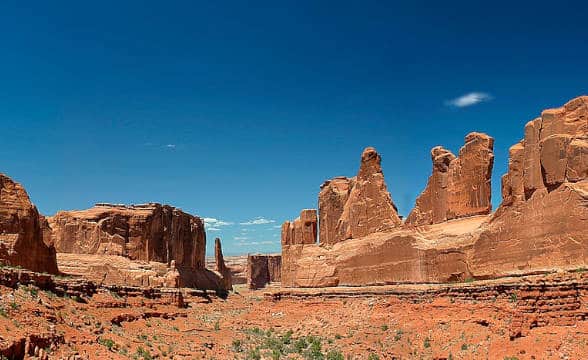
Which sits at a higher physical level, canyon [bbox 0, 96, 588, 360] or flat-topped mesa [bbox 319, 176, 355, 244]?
flat-topped mesa [bbox 319, 176, 355, 244]

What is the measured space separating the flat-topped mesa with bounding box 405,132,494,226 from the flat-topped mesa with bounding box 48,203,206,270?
36.0 meters

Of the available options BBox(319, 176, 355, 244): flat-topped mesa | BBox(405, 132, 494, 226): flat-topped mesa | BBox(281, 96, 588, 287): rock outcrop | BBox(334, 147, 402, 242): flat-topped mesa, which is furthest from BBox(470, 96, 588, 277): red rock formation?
BBox(319, 176, 355, 244): flat-topped mesa

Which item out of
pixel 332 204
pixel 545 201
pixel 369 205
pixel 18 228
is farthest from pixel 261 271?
pixel 545 201

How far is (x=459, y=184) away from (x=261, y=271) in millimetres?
76573

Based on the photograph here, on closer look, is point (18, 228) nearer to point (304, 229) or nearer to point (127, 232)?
point (304, 229)

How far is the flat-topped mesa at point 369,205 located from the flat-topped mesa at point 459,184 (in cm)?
294

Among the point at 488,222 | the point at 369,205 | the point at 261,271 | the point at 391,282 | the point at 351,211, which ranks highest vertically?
the point at 369,205

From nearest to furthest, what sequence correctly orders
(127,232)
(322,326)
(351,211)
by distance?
1. (322,326)
2. (351,211)
3. (127,232)

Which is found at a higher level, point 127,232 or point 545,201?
point 127,232

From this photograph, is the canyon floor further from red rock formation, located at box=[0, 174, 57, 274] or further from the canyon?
red rock formation, located at box=[0, 174, 57, 274]

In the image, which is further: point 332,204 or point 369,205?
point 332,204

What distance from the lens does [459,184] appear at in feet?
100

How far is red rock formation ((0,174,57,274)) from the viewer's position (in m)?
28.0

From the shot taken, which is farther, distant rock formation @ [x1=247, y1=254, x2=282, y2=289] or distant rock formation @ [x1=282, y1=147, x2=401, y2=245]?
distant rock formation @ [x1=247, y1=254, x2=282, y2=289]
